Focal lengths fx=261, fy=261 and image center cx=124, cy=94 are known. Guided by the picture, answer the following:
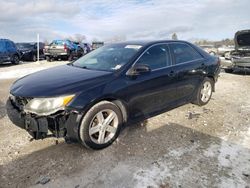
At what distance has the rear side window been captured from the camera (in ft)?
17.5

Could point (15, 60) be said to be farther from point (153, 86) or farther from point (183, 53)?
point (153, 86)

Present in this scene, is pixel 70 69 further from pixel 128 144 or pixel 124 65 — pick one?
pixel 128 144

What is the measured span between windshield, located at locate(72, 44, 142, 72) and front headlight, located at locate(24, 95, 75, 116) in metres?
1.06

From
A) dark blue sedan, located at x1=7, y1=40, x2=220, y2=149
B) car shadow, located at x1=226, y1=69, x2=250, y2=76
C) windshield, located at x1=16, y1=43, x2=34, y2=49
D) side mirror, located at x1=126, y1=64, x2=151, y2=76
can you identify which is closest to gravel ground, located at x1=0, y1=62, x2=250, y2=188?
dark blue sedan, located at x1=7, y1=40, x2=220, y2=149

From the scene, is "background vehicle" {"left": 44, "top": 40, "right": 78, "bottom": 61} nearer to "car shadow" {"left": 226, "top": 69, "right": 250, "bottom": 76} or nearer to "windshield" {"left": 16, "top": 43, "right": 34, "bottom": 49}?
"windshield" {"left": 16, "top": 43, "right": 34, "bottom": 49}

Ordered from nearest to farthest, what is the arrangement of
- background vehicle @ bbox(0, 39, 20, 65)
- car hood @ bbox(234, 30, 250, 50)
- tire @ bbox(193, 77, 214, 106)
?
tire @ bbox(193, 77, 214, 106), car hood @ bbox(234, 30, 250, 50), background vehicle @ bbox(0, 39, 20, 65)

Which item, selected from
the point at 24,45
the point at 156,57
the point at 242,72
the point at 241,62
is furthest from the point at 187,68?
the point at 24,45

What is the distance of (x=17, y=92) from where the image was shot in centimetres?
390

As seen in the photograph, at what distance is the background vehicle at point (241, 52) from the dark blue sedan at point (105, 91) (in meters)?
7.83

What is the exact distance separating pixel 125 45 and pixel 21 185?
308 cm

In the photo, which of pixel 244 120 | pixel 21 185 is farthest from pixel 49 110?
pixel 244 120

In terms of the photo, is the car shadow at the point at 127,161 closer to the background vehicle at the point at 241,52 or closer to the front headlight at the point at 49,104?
the front headlight at the point at 49,104

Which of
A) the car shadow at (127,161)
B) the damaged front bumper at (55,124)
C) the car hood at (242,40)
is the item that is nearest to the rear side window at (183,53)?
the car shadow at (127,161)

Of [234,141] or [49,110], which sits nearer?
[49,110]
